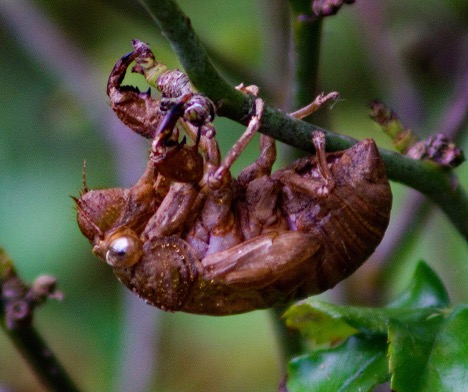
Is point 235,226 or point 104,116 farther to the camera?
point 104,116

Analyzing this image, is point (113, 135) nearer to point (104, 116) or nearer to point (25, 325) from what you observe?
point (104, 116)

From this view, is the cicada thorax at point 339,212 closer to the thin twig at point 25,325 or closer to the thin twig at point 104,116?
the thin twig at point 25,325

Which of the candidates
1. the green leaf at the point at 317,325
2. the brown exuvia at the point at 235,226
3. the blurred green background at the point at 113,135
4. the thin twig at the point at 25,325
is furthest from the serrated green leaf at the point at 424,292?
the blurred green background at the point at 113,135

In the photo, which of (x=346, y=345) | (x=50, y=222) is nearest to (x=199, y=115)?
(x=346, y=345)

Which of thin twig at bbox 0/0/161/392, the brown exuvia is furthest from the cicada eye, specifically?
thin twig at bbox 0/0/161/392

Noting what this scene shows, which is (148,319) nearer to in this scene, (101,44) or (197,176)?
(197,176)

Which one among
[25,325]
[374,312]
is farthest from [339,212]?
[25,325]
